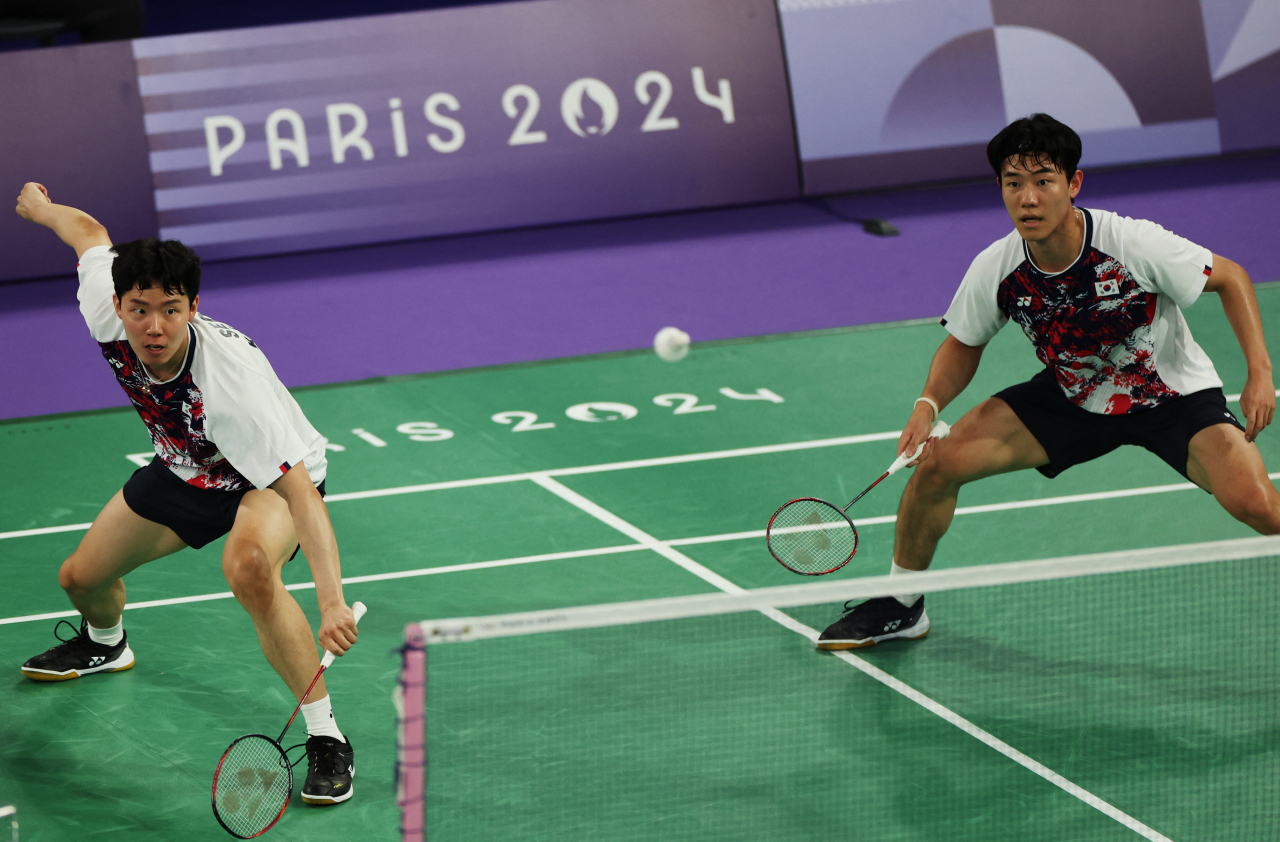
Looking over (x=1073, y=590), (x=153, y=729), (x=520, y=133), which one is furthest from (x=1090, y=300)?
(x=520, y=133)

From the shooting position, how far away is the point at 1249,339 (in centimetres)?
499

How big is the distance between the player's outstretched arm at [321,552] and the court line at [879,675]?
1.23 m

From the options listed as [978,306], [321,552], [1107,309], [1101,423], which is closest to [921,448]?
[978,306]

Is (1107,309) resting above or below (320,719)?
above

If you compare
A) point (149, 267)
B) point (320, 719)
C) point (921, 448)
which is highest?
point (149, 267)

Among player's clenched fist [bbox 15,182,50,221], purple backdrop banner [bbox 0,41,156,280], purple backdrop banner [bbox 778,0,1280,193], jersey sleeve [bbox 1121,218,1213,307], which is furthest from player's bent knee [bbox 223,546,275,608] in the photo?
purple backdrop banner [bbox 778,0,1280,193]

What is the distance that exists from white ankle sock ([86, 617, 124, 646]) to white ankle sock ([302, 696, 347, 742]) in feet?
3.88

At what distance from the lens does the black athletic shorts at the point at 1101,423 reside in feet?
16.8

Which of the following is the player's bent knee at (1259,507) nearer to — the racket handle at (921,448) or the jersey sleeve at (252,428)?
the racket handle at (921,448)

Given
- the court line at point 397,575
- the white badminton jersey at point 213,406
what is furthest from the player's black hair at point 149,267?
the court line at point 397,575

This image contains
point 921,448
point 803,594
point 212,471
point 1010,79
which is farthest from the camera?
point 1010,79

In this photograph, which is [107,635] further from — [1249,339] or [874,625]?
[1249,339]

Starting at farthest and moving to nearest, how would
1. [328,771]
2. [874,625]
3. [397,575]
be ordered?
[397,575]
[874,625]
[328,771]

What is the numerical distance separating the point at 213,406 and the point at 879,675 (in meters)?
2.39
